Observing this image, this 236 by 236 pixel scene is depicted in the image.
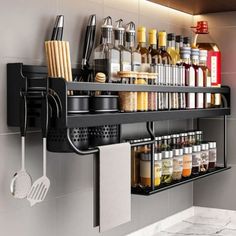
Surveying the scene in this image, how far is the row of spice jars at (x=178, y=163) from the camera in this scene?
176cm

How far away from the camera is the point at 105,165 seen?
1.43 m

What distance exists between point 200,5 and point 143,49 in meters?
0.43

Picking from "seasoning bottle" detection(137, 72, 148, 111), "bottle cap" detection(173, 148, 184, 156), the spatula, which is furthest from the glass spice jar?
the spatula

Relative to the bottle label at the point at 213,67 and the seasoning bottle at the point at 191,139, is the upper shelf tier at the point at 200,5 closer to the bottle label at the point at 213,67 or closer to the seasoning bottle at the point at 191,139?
the bottle label at the point at 213,67

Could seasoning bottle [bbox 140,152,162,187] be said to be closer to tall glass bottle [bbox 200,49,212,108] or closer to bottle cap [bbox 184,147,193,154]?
bottle cap [bbox 184,147,193,154]

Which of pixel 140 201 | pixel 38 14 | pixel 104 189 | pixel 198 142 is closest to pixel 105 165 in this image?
pixel 104 189

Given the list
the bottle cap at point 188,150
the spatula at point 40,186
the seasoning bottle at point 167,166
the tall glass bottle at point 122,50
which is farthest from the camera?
the bottle cap at point 188,150

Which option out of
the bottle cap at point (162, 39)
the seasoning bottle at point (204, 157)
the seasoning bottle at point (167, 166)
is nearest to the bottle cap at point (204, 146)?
the seasoning bottle at point (204, 157)

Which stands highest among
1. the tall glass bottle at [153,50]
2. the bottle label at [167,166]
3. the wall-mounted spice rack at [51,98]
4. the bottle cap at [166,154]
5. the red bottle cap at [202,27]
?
the red bottle cap at [202,27]

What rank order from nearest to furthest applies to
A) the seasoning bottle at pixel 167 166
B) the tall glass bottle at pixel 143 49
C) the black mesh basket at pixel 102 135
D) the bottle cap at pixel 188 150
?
the black mesh basket at pixel 102 135
the tall glass bottle at pixel 143 49
the seasoning bottle at pixel 167 166
the bottle cap at pixel 188 150

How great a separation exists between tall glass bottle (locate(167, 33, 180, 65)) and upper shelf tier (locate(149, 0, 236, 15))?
146mm

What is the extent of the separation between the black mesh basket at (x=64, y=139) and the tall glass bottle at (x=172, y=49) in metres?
0.58

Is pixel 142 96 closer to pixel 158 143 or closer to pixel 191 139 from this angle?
pixel 158 143

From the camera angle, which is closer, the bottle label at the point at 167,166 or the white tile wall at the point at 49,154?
the white tile wall at the point at 49,154
